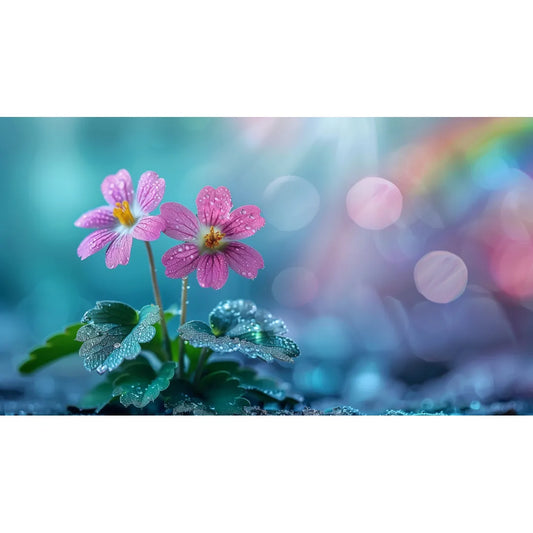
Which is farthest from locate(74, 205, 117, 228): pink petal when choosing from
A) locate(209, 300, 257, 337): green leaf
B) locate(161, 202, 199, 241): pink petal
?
locate(209, 300, 257, 337): green leaf

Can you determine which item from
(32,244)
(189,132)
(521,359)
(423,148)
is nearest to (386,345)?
(521,359)

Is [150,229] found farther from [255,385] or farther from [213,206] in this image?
[255,385]

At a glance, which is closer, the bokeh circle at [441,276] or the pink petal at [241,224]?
the pink petal at [241,224]

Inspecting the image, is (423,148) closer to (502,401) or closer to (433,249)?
(433,249)

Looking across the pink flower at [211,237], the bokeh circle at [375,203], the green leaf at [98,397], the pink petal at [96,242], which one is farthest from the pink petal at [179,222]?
the bokeh circle at [375,203]

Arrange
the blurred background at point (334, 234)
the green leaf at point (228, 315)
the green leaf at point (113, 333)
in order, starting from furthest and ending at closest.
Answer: the blurred background at point (334, 234) < the green leaf at point (228, 315) < the green leaf at point (113, 333)

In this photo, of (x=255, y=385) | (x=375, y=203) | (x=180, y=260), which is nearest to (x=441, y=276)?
(x=375, y=203)

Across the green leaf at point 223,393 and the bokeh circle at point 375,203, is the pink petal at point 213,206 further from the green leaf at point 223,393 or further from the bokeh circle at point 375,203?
the bokeh circle at point 375,203
